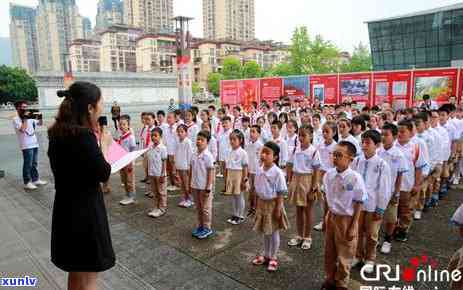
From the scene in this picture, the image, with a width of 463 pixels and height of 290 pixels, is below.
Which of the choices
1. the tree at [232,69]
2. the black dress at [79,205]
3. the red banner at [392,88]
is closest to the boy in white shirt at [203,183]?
the black dress at [79,205]

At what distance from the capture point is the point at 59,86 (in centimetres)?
3247

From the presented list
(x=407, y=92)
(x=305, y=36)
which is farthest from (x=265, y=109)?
(x=305, y=36)

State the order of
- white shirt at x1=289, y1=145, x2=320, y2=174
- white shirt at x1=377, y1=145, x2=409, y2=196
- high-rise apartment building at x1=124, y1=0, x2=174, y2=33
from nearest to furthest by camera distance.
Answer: white shirt at x1=377, y1=145, x2=409, y2=196, white shirt at x1=289, y1=145, x2=320, y2=174, high-rise apartment building at x1=124, y1=0, x2=174, y2=33

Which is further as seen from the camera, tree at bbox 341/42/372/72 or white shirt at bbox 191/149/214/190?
tree at bbox 341/42/372/72

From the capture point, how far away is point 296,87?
14.4 metres

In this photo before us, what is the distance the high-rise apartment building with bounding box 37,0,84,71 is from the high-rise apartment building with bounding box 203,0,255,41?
151 ft

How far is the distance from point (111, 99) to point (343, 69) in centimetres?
2880

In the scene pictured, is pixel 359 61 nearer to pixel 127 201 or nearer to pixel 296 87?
pixel 296 87

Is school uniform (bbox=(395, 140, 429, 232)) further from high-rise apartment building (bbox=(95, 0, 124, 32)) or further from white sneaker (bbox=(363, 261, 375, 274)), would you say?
high-rise apartment building (bbox=(95, 0, 124, 32))

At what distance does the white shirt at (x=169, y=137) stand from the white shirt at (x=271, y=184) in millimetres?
3783

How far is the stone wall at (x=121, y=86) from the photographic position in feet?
105

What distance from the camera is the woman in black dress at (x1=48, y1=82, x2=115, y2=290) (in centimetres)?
203

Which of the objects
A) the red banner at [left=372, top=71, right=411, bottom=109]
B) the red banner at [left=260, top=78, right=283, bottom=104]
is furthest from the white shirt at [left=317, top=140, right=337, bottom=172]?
the red banner at [left=260, top=78, right=283, bottom=104]

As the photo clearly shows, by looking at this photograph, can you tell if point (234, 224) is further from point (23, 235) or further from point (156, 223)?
point (23, 235)
